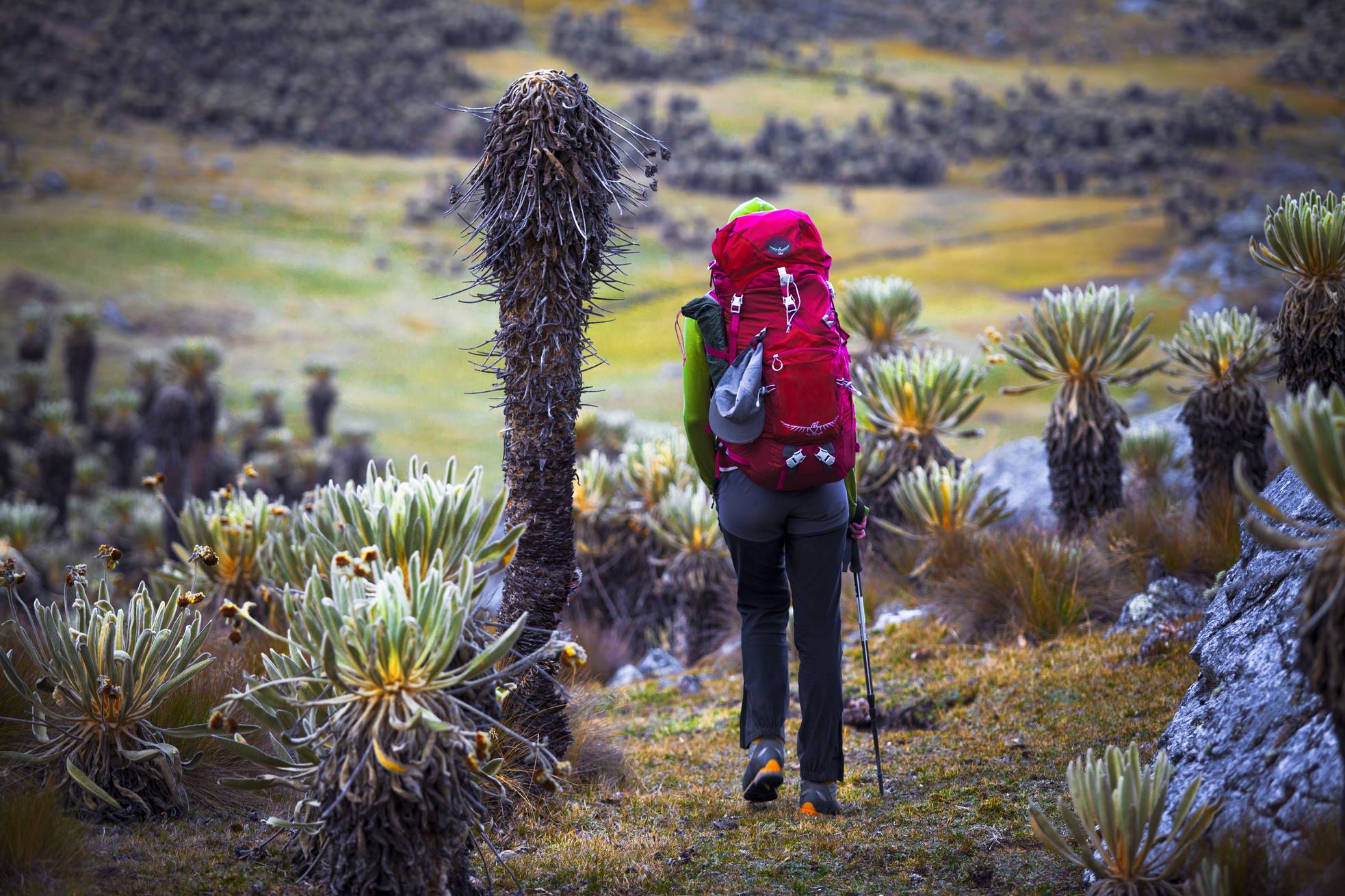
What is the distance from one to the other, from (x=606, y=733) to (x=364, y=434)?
12.3 meters

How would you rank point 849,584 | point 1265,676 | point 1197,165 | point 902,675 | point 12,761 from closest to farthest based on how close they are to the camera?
point 1265,676 < point 12,761 < point 902,675 < point 849,584 < point 1197,165

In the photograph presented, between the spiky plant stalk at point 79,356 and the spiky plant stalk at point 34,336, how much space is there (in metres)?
1.35

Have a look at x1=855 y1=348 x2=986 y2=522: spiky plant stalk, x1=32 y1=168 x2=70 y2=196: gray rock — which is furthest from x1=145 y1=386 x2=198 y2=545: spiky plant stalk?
x1=32 y1=168 x2=70 y2=196: gray rock

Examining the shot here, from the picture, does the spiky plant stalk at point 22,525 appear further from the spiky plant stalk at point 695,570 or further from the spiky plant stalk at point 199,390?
the spiky plant stalk at point 695,570

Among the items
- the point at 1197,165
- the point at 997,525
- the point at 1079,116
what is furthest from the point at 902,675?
the point at 1079,116

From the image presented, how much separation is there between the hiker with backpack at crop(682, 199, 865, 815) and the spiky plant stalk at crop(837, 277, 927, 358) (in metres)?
5.17

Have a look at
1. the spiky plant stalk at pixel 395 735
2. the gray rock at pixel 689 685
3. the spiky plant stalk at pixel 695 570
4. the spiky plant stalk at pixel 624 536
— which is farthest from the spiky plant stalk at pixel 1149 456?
the spiky plant stalk at pixel 395 735

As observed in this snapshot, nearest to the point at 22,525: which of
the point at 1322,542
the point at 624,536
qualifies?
the point at 624,536

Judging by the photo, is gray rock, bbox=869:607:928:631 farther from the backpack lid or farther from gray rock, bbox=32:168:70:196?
gray rock, bbox=32:168:70:196

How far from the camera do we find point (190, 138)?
1378 inches

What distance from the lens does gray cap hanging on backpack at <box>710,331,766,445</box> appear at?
3.75 metres

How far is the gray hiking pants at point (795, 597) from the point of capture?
3957 mm

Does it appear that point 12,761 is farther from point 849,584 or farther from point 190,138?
point 190,138

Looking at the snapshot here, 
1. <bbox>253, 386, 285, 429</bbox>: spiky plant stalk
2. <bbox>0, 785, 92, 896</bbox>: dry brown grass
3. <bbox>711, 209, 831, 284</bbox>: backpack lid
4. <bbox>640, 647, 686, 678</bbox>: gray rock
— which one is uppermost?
<bbox>253, 386, 285, 429</bbox>: spiky plant stalk
